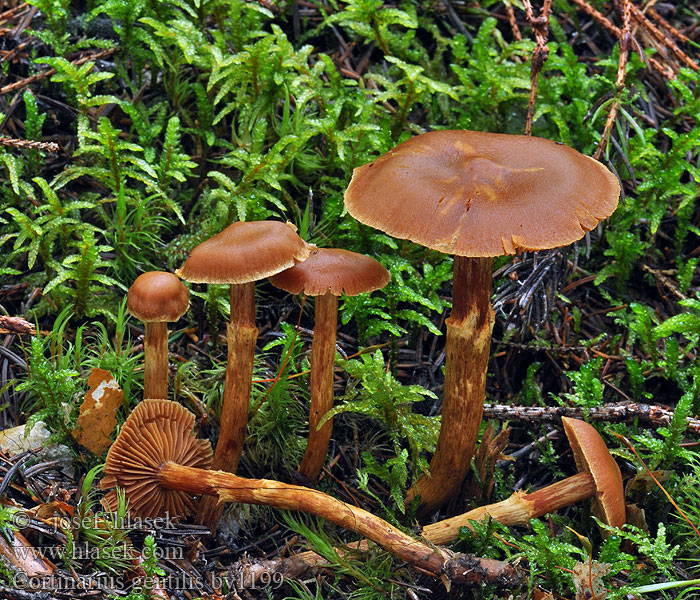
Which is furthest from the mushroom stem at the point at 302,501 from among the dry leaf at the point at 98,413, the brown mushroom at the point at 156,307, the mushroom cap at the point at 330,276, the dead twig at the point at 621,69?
the dead twig at the point at 621,69

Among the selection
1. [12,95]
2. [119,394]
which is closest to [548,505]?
[119,394]

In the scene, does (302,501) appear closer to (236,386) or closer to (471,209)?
(236,386)

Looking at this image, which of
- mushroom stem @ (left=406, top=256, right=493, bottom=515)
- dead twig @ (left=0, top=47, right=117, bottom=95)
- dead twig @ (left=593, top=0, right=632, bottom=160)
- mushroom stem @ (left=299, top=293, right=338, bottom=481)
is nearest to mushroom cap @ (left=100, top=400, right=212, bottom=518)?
mushroom stem @ (left=299, top=293, right=338, bottom=481)

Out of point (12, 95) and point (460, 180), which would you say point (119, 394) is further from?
point (12, 95)

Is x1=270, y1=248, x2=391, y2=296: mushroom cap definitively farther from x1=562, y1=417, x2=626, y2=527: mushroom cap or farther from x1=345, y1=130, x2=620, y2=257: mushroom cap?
x1=562, y1=417, x2=626, y2=527: mushroom cap

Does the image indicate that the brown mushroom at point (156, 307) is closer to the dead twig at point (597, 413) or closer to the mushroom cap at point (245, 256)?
the mushroom cap at point (245, 256)
